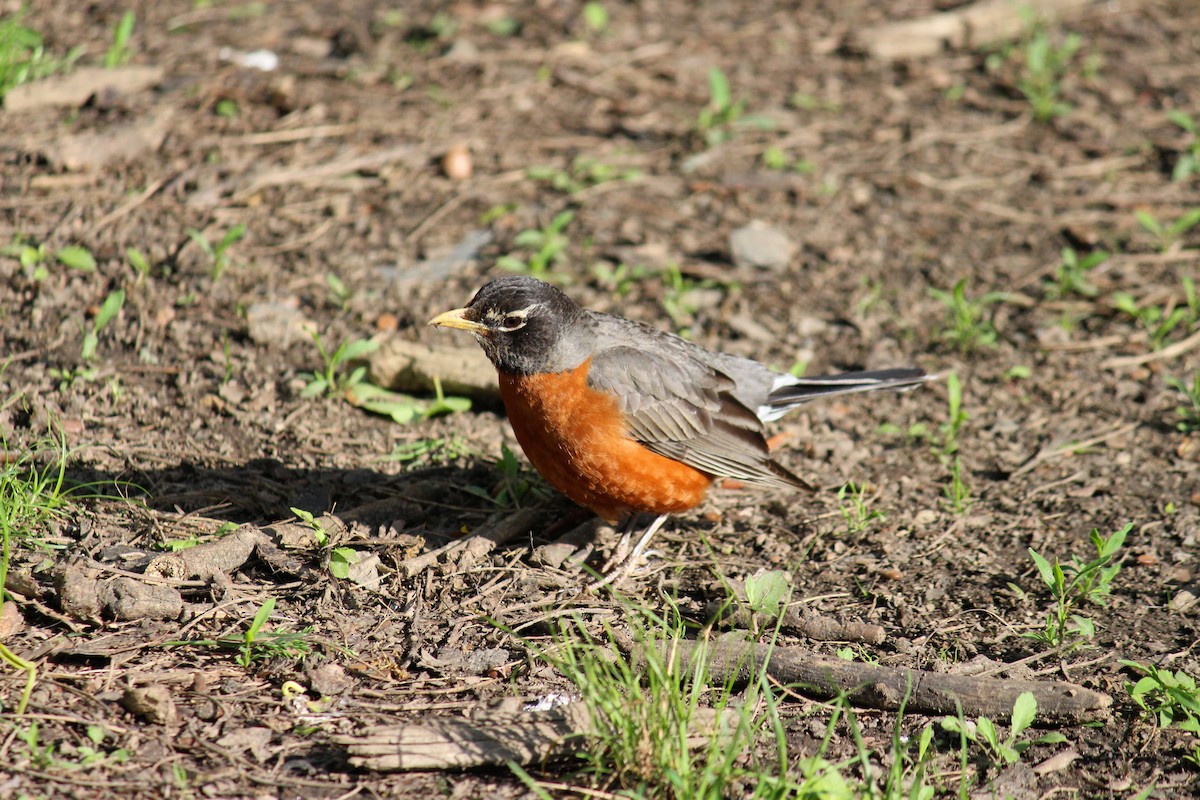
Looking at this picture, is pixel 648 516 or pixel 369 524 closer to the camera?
pixel 369 524

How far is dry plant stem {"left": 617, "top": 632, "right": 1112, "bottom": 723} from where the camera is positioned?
158 inches

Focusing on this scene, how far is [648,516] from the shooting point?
5.71m

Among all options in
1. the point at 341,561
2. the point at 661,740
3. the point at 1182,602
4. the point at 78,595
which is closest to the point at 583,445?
the point at 341,561

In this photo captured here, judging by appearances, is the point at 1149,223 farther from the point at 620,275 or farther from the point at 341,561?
the point at 341,561

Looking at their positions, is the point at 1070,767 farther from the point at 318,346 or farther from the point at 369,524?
the point at 318,346

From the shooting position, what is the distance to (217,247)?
6691 mm

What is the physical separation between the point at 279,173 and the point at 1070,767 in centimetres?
603

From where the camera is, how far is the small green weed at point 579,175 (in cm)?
782

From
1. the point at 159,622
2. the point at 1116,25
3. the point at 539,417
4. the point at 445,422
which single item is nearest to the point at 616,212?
the point at 445,422

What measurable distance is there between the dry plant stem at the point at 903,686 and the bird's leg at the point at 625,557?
2.49ft

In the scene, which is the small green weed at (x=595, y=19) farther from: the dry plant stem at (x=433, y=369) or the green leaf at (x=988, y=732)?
the green leaf at (x=988, y=732)

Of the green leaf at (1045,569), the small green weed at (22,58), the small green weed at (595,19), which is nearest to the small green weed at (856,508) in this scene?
the green leaf at (1045,569)

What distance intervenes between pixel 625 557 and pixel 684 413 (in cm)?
74

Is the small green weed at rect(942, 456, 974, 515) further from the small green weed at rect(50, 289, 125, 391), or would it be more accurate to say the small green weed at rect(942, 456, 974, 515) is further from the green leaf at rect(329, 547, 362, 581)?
the small green weed at rect(50, 289, 125, 391)
